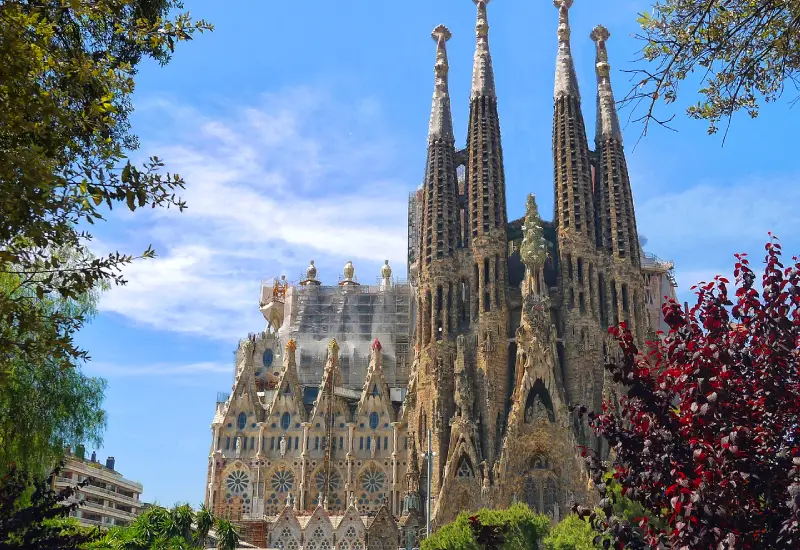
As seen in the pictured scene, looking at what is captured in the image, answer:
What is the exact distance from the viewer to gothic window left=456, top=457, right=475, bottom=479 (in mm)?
49219

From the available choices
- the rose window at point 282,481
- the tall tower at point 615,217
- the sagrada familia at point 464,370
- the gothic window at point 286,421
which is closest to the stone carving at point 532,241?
the sagrada familia at point 464,370

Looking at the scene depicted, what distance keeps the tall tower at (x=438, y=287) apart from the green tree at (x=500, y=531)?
1502 cm

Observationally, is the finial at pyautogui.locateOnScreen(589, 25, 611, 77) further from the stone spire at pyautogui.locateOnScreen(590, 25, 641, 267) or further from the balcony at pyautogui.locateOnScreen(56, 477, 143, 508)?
the balcony at pyautogui.locateOnScreen(56, 477, 143, 508)

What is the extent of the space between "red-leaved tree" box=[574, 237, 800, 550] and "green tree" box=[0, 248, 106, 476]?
1229 cm

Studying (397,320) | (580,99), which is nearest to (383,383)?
(397,320)

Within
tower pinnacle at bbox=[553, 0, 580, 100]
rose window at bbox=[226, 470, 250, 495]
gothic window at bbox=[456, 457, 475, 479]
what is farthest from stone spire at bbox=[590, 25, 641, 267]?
rose window at bbox=[226, 470, 250, 495]

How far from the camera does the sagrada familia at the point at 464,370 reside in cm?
4959

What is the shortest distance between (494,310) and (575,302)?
500cm

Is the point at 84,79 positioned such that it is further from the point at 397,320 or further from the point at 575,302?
the point at 397,320

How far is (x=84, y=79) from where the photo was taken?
29.5ft

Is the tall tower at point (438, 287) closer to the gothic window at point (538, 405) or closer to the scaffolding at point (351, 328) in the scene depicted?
the gothic window at point (538, 405)

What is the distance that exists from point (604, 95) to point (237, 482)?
36.5 metres

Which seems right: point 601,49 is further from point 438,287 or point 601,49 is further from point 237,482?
point 237,482

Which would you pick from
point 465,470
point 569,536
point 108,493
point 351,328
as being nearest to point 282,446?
point 351,328
